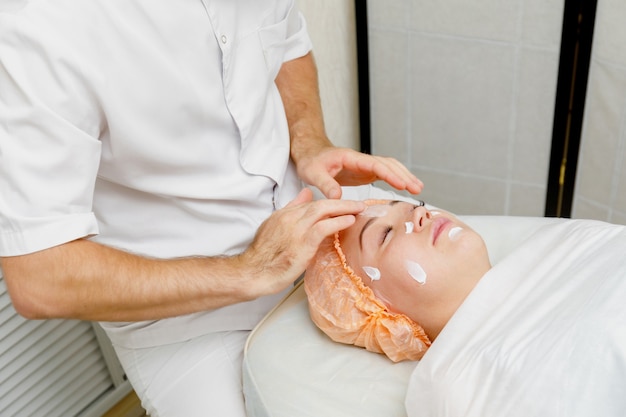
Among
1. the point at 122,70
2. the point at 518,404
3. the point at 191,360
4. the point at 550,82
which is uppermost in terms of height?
the point at 122,70

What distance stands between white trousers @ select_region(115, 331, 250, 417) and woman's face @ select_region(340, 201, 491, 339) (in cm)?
29

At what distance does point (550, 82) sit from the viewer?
2.09 metres

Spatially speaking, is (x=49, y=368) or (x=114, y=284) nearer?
(x=114, y=284)

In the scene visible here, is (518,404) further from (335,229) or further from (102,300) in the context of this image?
(102,300)

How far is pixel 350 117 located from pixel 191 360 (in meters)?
1.25

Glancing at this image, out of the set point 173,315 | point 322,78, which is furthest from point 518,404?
point 322,78

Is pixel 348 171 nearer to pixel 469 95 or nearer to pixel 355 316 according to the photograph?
pixel 355 316

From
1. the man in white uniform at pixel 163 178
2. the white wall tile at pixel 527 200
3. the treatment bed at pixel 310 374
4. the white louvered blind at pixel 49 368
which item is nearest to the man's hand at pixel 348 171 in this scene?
the man in white uniform at pixel 163 178

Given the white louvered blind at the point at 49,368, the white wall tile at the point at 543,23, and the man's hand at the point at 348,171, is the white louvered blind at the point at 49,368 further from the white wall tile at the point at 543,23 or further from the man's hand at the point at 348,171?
the white wall tile at the point at 543,23

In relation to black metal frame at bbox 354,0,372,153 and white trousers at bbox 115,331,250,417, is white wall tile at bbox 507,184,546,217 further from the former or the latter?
white trousers at bbox 115,331,250,417

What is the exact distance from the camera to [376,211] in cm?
143

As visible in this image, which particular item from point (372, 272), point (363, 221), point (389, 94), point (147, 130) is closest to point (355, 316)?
point (372, 272)

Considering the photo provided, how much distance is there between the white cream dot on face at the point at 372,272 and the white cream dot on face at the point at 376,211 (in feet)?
0.37

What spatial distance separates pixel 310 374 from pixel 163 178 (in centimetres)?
42
